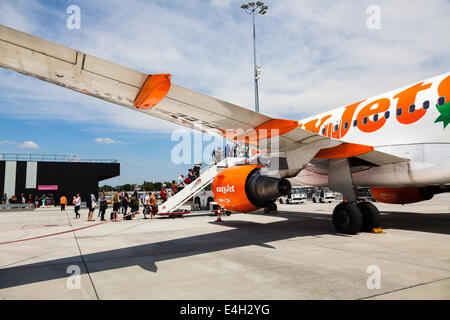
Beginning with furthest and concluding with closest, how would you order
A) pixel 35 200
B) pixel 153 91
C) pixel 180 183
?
pixel 35 200 → pixel 180 183 → pixel 153 91

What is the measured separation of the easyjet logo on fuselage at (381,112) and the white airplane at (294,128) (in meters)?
0.03

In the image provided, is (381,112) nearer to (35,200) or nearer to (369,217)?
(369,217)

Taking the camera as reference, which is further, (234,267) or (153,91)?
(234,267)

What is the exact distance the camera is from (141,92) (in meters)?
4.55

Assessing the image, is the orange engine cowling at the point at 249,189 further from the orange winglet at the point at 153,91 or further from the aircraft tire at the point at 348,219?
the orange winglet at the point at 153,91

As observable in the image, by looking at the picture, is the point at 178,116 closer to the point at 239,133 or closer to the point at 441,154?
the point at 239,133

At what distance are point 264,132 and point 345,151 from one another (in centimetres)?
260

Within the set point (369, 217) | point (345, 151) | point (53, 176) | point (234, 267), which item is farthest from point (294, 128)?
point (53, 176)

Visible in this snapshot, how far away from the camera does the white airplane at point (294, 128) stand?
4.04 metres

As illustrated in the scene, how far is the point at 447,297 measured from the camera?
11.0ft

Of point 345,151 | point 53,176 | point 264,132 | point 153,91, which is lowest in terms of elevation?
point 345,151
